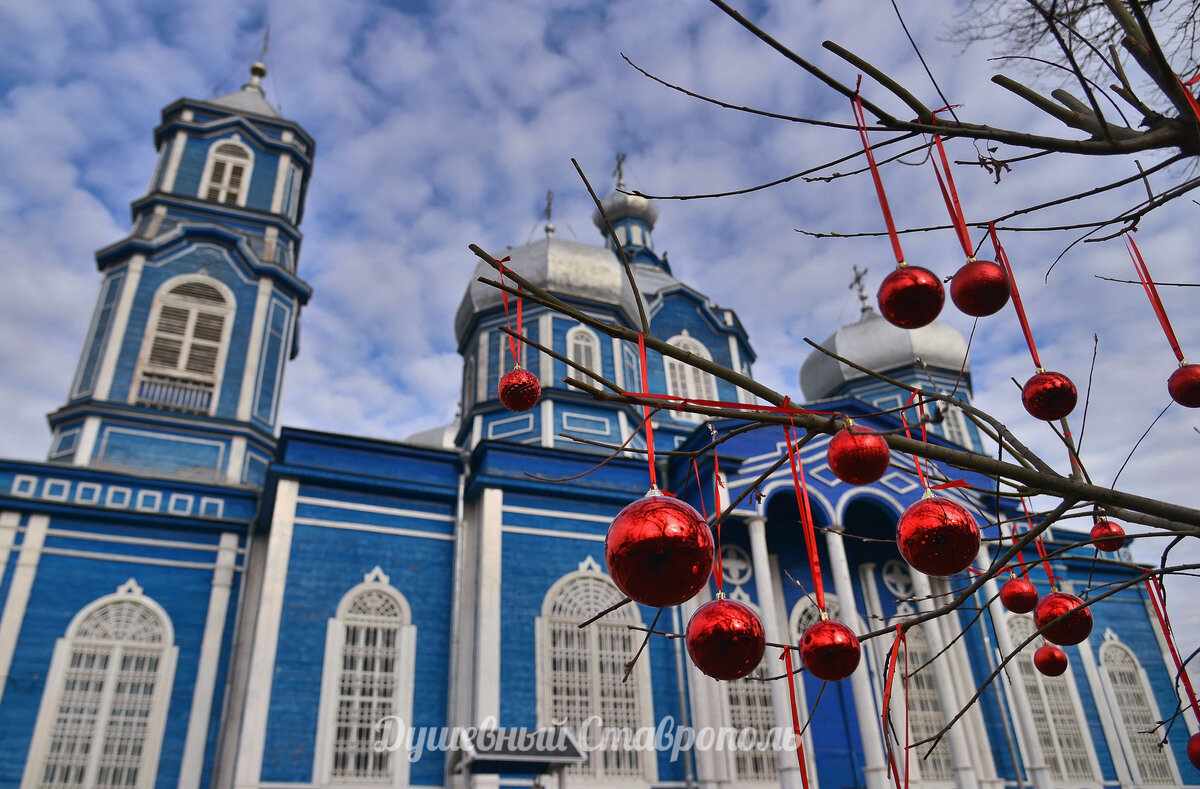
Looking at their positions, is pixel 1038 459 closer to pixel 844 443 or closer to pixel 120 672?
pixel 844 443

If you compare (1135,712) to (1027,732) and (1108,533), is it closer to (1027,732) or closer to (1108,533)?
(1027,732)

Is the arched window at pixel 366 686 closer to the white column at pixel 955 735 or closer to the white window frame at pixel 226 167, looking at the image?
the white column at pixel 955 735

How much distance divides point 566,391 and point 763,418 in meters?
13.1

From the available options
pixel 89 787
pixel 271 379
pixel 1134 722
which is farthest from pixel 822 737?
pixel 271 379

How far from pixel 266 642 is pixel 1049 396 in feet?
33.2

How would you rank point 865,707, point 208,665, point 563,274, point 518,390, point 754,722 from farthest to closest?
point 563,274
point 754,722
point 208,665
point 865,707
point 518,390

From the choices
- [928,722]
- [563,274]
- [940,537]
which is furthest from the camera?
[563,274]

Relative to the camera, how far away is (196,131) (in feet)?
56.3

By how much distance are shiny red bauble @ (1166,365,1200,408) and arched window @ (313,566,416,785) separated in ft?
32.8

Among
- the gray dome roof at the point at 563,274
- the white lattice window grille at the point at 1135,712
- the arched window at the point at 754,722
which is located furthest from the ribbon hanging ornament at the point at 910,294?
the white lattice window grille at the point at 1135,712

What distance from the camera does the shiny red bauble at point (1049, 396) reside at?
297 cm

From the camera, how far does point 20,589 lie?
11047 mm

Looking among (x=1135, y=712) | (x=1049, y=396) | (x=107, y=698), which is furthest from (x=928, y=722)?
(x=107, y=698)

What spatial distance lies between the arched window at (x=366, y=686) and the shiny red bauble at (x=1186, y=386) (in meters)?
10.0
